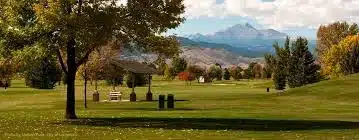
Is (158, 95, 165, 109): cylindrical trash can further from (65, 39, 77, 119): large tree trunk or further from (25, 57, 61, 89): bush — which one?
(25, 57, 61, 89): bush

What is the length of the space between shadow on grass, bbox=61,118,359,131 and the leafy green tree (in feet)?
16.9

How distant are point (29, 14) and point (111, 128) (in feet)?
32.5

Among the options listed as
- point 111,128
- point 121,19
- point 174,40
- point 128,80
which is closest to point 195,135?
point 111,128

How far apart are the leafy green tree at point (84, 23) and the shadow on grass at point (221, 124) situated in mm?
5148

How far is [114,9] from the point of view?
38.9 metres

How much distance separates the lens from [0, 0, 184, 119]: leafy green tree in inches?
1416

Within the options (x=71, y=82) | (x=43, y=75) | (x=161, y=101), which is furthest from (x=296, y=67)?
(x=71, y=82)

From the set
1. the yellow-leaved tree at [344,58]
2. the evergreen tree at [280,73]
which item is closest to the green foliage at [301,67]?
the evergreen tree at [280,73]

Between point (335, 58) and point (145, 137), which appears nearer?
point (145, 137)

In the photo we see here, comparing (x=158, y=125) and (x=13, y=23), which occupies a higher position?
(x=13, y=23)

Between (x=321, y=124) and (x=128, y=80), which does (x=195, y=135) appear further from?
(x=128, y=80)

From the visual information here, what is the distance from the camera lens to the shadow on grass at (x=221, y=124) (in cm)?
3559

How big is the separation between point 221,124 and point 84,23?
10.6 metres

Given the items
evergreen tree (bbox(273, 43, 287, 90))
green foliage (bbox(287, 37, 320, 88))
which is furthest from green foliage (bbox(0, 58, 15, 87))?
green foliage (bbox(287, 37, 320, 88))
